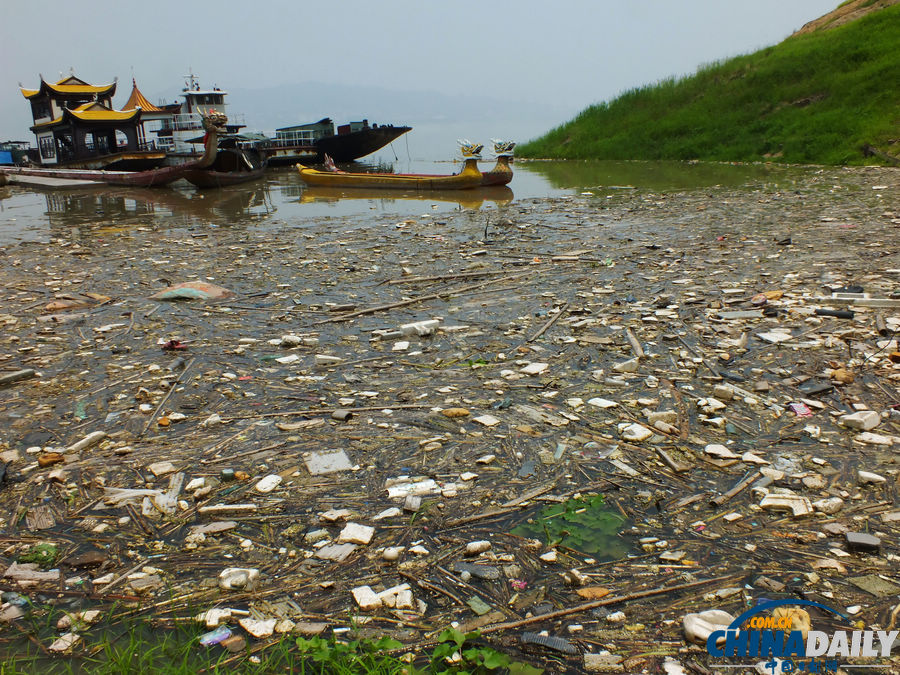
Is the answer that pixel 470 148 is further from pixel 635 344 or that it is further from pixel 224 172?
pixel 635 344

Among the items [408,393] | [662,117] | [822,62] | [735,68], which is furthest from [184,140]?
[408,393]

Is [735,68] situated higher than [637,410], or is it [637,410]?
[735,68]

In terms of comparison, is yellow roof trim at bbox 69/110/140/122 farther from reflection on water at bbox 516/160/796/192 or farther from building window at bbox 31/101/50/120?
reflection on water at bbox 516/160/796/192

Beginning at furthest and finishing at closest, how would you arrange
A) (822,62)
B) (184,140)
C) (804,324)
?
(184,140), (822,62), (804,324)

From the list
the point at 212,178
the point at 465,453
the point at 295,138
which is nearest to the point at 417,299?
the point at 465,453

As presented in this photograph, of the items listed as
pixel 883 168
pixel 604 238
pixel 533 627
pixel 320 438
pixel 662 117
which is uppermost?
pixel 662 117

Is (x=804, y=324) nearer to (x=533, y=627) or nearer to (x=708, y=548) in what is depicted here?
(x=708, y=548)

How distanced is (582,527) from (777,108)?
96.1 feet

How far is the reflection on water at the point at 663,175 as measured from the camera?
696 inches

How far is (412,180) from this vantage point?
63.1 feet

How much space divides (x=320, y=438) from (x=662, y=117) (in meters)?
32.8

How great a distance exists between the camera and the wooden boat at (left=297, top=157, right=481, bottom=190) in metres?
18.7

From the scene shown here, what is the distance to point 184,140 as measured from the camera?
132ft

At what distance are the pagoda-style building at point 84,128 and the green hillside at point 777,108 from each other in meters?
26.8
